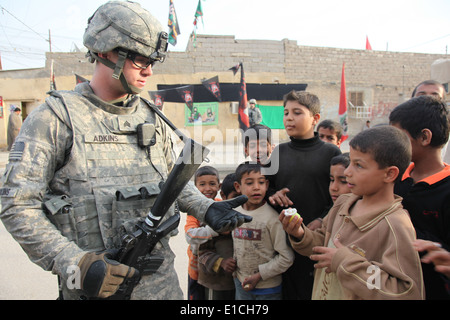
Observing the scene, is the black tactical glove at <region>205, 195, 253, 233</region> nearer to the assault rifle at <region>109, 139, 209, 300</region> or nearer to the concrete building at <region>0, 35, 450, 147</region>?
the assault rifle at <region>109, 139, 209, 300</region>

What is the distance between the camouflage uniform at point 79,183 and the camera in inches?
47.9

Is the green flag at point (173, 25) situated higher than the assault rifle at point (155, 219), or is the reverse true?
the green flag at point (173, 25)

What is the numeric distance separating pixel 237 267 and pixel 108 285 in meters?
1.13

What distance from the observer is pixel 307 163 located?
211 cm

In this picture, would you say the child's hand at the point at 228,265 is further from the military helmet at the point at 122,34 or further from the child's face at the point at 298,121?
the military helmet at the point at 122,34

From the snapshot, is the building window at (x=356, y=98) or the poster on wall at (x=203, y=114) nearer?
the poster on wall at (x=203, y=114)

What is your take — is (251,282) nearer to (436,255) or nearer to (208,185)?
(208,185)

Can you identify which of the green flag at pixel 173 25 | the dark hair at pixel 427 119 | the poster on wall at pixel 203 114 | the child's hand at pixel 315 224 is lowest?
the child's hand at pixel 315 224

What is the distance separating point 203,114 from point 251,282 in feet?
46.9

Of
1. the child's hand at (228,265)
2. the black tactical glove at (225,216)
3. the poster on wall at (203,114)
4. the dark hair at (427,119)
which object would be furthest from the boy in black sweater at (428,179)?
the poster on wall at (203,114)

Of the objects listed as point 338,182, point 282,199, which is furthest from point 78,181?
point 338,182

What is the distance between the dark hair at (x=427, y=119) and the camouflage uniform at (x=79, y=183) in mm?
1144
